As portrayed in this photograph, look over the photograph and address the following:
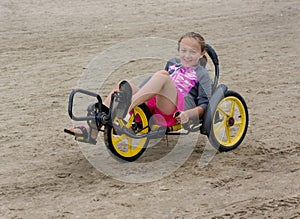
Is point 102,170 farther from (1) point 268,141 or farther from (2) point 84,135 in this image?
(1) point 268,141

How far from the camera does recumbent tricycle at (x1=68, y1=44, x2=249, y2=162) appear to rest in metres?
4.94

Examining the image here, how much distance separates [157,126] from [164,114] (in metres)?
0.11

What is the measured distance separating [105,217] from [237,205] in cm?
88

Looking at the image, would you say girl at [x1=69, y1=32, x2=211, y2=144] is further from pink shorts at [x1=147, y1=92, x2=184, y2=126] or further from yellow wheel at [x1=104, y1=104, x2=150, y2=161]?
yellow wheel at [x1=104, y1=104, x2=150, y2=161]

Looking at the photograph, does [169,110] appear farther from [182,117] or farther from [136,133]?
[136,133]

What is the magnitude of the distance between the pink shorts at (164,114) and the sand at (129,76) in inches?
12.9

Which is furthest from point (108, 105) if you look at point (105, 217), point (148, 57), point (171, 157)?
point (148, 57)

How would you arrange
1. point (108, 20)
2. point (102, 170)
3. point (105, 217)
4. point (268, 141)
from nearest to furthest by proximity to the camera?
point (105, 217)
point (102, 170)
point (268, 141)
point (108, 20)

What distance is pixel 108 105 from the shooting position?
5113 millimetres

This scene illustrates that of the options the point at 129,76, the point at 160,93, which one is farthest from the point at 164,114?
the point at 129,76

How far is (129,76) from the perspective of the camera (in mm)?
7770

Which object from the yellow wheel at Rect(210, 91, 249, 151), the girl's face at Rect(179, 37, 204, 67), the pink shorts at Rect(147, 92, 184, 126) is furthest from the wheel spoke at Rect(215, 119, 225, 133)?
the girl's face at Rect(179, 37, 204, 67)

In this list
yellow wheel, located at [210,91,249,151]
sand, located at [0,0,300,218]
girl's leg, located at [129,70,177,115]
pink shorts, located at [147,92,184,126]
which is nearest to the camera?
sand, located at [0,0,300,218]

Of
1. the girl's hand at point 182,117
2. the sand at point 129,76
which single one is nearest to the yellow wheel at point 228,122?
the sand at point 129,76
